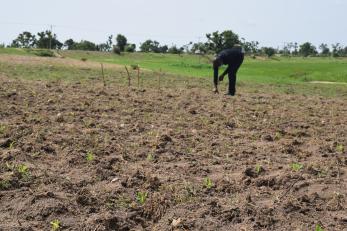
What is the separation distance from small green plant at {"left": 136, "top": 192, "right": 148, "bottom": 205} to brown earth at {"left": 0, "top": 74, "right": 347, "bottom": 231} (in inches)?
0.6

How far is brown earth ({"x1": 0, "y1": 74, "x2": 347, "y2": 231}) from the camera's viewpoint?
4.88m

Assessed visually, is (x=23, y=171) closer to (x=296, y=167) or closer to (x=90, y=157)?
(x=90, y=157)

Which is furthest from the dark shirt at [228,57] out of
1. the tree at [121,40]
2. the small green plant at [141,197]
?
the tree at [121,40]

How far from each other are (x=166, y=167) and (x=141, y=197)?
4.72 ft

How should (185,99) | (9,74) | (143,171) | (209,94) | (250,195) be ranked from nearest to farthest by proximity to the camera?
(250,195) → (143,171) → (185,99) → (209,94) → (9,74)

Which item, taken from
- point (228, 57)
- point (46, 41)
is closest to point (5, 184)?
point (228, 57)

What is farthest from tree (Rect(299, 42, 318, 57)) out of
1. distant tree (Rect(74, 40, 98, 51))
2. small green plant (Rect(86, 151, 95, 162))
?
small green plant (Rect(86, 151, 95, 162))

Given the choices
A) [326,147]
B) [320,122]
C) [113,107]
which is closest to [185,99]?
[113,107]

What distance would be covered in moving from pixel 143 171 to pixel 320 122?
5.93 m

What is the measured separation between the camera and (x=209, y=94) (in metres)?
15.5

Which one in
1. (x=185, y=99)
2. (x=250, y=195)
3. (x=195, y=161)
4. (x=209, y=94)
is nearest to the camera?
(x=250, y=195)

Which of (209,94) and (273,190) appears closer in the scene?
(273,190)

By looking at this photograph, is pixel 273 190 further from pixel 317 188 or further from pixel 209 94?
pixel 209 94

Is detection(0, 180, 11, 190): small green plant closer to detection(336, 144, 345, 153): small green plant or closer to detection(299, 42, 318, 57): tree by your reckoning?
detection(336, 144, 345, 153): small green plant
